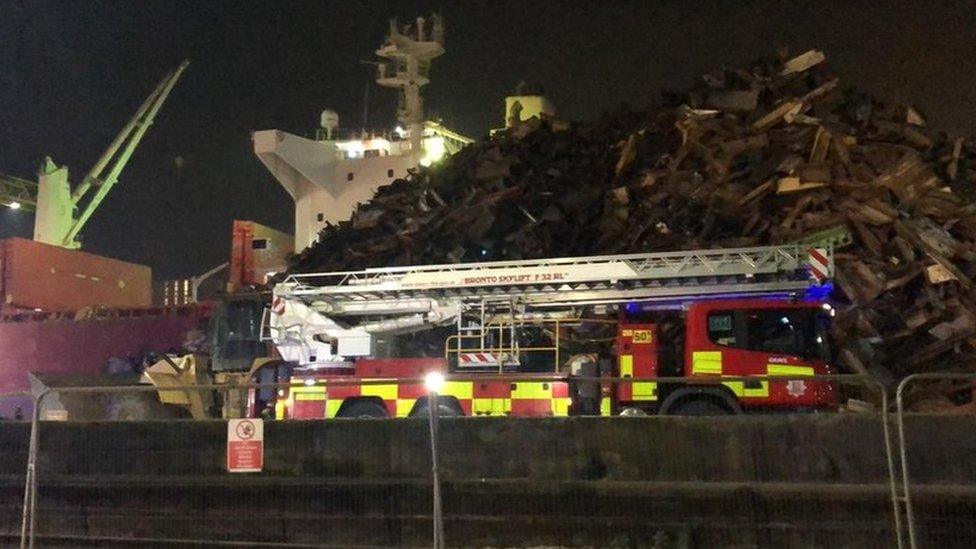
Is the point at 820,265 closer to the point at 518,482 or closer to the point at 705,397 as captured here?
the point at 705,397

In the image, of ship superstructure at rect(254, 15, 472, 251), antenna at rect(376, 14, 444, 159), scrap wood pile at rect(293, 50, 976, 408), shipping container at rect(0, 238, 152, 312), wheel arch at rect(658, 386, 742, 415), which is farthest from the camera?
antenna at rect(376, 14, 444, 159)

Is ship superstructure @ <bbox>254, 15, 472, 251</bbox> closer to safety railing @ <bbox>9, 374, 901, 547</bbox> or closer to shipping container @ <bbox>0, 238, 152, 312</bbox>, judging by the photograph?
shipping container @ <bbox>0, 238, 152, 312</bbox>

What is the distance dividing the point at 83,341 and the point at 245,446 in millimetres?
18349

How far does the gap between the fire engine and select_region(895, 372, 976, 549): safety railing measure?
420cm

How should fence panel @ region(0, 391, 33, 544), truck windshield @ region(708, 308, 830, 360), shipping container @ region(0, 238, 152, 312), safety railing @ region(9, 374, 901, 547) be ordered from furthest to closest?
shipping container @ region(0, 238, 152, 312), truck windshield @ region(708, 308, 830, 360), fence panel @ region(0, 391, 33, 544), safety railing @ region(9, 374, 901, 547)

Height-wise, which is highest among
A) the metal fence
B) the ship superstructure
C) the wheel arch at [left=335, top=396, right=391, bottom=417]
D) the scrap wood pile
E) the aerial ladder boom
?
the ship superstructure

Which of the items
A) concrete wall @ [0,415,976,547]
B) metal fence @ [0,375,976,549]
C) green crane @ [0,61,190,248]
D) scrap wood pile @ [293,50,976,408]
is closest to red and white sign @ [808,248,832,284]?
scrap wood pile @ [293,50,976,408]

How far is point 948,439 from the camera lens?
20.0ft

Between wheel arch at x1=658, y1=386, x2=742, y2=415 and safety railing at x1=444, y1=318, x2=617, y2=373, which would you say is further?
safety railing at x1=444, y1=318, x2=617, y2=373

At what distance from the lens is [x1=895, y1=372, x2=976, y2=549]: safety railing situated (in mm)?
5992

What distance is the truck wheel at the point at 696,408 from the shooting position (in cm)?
1052

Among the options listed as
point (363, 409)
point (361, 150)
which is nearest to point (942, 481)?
point (363, 409)

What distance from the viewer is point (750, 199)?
14375 mm

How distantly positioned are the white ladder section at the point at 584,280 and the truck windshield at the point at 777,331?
545mm
